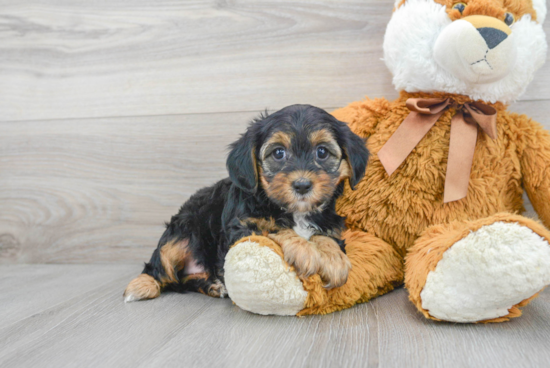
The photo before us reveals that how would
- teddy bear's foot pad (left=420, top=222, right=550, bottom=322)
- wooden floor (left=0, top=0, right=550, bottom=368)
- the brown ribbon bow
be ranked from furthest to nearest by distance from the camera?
wooden floor (left=0, top=0, right=550, bottom=368) → the brown ribbon bow → teddy bear's foot pad (left=420, top=222, right=550, bottom=322)

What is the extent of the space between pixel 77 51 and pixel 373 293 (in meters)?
2.13

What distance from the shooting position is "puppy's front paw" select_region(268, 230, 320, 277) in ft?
4.54

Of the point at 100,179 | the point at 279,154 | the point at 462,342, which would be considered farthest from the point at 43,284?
the point at 462,342

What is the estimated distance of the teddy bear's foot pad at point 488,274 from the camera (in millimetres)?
1199

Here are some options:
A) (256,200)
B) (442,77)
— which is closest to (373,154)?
(442,77)

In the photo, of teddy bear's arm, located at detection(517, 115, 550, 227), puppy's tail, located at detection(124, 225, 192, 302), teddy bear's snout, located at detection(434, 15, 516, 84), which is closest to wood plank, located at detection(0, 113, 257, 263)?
puppy's tail, located at detection(124, 225, 192, 302)

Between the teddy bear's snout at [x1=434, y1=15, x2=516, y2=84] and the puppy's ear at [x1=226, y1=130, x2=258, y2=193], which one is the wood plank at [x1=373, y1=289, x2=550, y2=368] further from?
the teddy bear's snout at [x1=434, y1=15, x2=516, y2=84]

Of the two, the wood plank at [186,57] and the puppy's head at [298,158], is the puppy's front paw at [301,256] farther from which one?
the wood plank at [186,57]

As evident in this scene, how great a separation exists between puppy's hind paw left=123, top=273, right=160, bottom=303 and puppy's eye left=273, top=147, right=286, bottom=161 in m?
0.81

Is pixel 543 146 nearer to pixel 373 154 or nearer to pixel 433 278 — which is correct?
pixel 373 154

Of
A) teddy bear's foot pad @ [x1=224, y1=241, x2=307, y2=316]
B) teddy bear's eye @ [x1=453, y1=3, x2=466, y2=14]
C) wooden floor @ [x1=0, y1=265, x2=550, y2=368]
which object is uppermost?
teddy bear's eye @ [x1=453, y1=3, x2=466, y2=14]

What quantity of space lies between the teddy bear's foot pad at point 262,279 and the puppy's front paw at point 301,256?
0.03 m

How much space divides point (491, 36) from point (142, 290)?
5.45 feet

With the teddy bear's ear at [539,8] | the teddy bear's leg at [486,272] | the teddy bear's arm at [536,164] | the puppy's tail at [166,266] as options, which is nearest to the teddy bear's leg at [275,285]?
the teddy bear's leg at [486,272]
